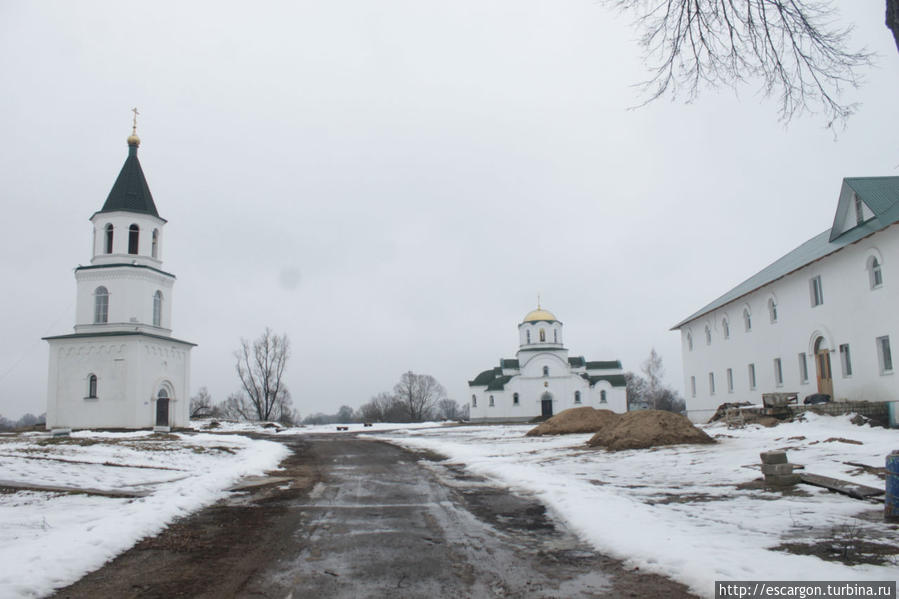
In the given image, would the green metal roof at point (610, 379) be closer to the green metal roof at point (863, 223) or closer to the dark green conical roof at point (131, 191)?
the green metal roof at point (863, 223)

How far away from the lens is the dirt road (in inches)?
206

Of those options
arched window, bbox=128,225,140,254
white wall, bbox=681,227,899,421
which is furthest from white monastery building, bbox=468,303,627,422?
arched window, bbox=128,225,140,254

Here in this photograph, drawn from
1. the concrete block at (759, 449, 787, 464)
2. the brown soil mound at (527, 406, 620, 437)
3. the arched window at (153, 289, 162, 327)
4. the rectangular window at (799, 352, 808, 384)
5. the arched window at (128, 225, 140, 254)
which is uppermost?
the arched window at (128, 225, 140, 254)

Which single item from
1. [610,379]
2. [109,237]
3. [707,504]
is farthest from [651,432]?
[610,379]

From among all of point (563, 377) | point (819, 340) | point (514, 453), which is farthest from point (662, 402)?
point (514, 453)

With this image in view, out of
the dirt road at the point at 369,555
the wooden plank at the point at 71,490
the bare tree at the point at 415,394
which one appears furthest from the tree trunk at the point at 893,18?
the bare tree at the point at 415,394

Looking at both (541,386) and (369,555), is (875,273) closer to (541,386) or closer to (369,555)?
(369,555)

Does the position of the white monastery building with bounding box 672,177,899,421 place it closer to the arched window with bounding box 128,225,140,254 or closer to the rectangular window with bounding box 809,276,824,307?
the rectangular window with bounding box 809,276,824,307

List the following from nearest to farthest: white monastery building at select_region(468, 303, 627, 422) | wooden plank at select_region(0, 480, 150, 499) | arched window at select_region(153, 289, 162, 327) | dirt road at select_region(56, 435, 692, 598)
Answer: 1. dirt road at select_region(56, 435, 692, 598)
2. wooden plank at select_region(0, 480, 150, 499)
3. arched window at select_region(153, 289, 162, 327)
4. white monastery building at select_region(468, 303, 627, 422)

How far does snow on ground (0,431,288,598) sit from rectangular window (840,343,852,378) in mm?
20466

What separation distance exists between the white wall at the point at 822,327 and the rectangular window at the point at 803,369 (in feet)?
0.56

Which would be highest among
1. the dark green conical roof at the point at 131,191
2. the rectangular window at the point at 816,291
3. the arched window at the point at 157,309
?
the dark green conical roof at the point at 131,191

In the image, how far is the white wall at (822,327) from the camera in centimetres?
2097

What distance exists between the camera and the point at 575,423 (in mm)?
28703
